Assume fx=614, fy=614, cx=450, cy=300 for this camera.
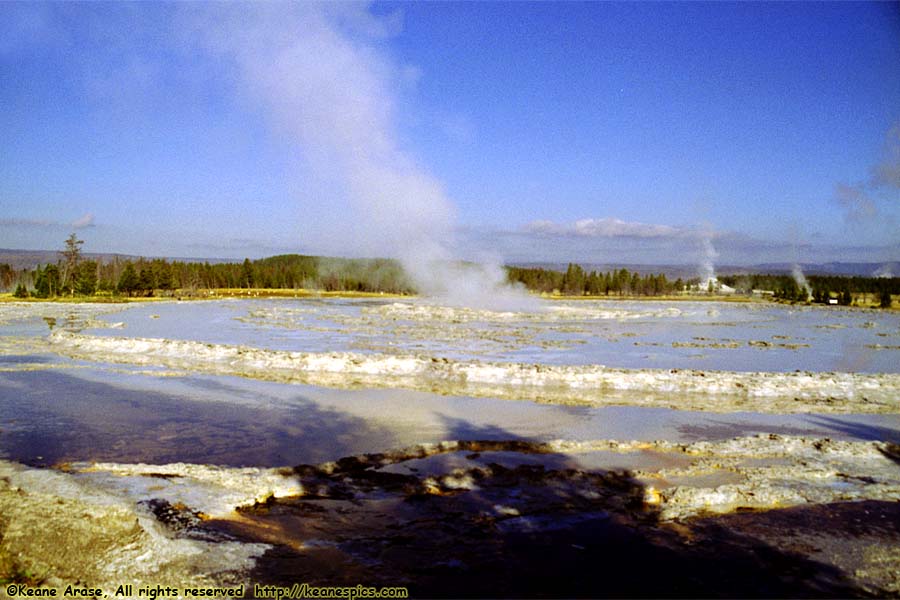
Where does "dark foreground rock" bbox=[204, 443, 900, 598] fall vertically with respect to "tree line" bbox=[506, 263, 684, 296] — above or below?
below

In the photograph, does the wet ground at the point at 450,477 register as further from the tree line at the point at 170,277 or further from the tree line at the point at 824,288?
the tree line at the point at 824,288

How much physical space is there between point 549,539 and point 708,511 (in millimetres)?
2314

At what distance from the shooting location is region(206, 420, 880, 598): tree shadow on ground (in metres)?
5.61

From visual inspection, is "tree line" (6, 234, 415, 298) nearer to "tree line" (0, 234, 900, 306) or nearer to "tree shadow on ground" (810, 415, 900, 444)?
"tree line" (0, 234, 900, 306)

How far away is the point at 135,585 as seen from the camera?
17.5 feet

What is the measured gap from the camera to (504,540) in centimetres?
657

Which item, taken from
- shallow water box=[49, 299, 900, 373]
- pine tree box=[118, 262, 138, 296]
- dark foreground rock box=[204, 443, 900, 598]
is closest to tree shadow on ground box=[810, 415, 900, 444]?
dark foreground rock box=[204, 443, 900, 598]

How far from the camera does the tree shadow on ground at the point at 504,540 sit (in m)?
5.61

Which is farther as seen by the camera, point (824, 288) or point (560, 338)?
point (824, 288)

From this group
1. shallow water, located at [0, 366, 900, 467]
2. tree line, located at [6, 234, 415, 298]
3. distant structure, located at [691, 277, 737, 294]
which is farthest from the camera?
distant structure, located at [691, 277, 737, 294]

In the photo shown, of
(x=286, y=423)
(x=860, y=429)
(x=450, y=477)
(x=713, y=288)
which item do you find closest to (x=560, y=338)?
(x=860, y=429)

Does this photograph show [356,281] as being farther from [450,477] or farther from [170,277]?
[450,477]

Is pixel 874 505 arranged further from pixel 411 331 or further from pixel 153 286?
pixel 153 286

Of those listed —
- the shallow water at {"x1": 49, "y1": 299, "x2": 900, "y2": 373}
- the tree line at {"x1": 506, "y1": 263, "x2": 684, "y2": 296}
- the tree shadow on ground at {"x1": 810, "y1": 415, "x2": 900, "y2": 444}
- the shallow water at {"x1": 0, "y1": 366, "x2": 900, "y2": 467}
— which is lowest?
the shallow water at {"x1": 0, "y1": 366, "x2": 900, "y2": 467}
